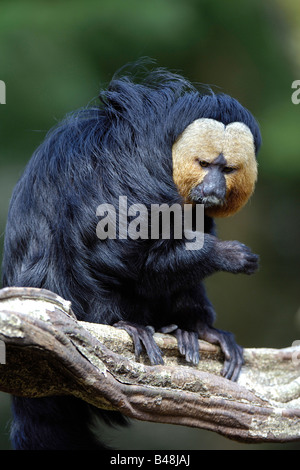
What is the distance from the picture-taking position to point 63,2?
643 centimetres

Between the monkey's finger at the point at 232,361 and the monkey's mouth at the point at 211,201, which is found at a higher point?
the monkey's mouth at the point at 211,201

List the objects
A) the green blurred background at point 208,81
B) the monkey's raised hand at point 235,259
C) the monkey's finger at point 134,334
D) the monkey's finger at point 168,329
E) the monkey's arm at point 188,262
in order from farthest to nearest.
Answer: the green blurred background at point 208,81, the monkey's finger at point 168,329, the monkey's raised hand at point 235,259, the monkey's arm at point 188,262, the monkey's finger at point 134,334

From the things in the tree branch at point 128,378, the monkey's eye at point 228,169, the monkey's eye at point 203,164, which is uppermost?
the monkey's eye at point 203,164

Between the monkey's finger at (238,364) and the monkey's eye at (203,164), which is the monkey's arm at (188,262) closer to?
the monkey's eye at (203,164)

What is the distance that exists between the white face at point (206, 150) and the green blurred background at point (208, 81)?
2228 millimetres

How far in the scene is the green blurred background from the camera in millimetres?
6238

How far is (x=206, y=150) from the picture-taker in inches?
150

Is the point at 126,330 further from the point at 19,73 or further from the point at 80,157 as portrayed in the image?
the point at 19,73

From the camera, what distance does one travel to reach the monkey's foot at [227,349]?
154 inches

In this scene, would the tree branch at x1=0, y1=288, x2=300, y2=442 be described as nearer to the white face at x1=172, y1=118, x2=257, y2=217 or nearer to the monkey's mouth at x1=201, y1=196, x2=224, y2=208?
the monkey's mouth at x1=201, y1=196, x2=224, y2=208

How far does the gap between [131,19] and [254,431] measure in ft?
14.4

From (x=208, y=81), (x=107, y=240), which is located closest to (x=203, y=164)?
(x=107, y=240)

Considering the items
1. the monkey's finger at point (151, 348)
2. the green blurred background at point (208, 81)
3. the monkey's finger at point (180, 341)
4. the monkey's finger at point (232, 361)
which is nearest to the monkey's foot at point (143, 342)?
the monkey's finger at point (151, 348)

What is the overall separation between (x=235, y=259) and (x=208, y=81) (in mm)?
4039
